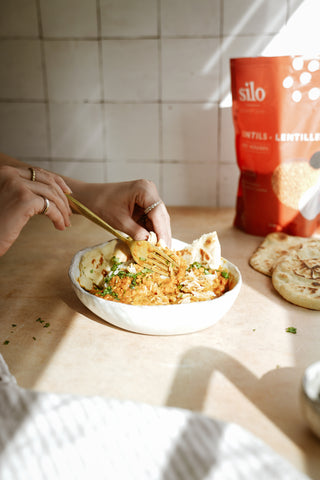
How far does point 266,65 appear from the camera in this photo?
3.88 ft

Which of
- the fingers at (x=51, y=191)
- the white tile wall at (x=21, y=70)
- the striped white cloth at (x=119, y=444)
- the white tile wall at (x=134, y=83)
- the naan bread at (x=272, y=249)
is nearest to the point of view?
the striped white cloth at (x=119, y=444)

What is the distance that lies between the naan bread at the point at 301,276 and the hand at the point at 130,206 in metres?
0.27

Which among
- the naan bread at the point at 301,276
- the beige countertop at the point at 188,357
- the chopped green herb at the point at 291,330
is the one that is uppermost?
the naan bread at the point at 301,276

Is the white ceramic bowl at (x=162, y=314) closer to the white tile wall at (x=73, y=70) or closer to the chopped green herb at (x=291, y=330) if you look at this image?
the chopped green herb at (x=291, y=330)

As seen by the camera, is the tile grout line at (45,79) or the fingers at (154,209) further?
the tile grout line at (45,79)

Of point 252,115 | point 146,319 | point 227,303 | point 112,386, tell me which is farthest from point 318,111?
point 112,386

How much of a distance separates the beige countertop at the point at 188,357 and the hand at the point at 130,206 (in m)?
0.20

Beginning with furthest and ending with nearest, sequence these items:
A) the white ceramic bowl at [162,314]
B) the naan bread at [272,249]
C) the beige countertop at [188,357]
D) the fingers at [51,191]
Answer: the naan bread at [272,249]
the fingers at [51,191]
the white ceramic bowl at [162,314]
the beige countertop at [188,357]

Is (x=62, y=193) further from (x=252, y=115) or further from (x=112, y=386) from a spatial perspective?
(x=252, y=115)

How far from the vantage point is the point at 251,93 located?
123 centimetres

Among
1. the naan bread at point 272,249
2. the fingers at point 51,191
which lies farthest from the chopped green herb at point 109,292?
the naan bread at point 272,249

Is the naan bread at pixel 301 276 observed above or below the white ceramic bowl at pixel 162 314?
below

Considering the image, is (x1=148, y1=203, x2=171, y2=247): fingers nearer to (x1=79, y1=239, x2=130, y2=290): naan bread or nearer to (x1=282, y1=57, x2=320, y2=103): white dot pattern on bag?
(x1=79, y1=239, x2=130, y2=290): naan bread

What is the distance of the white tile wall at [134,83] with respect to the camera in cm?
149
